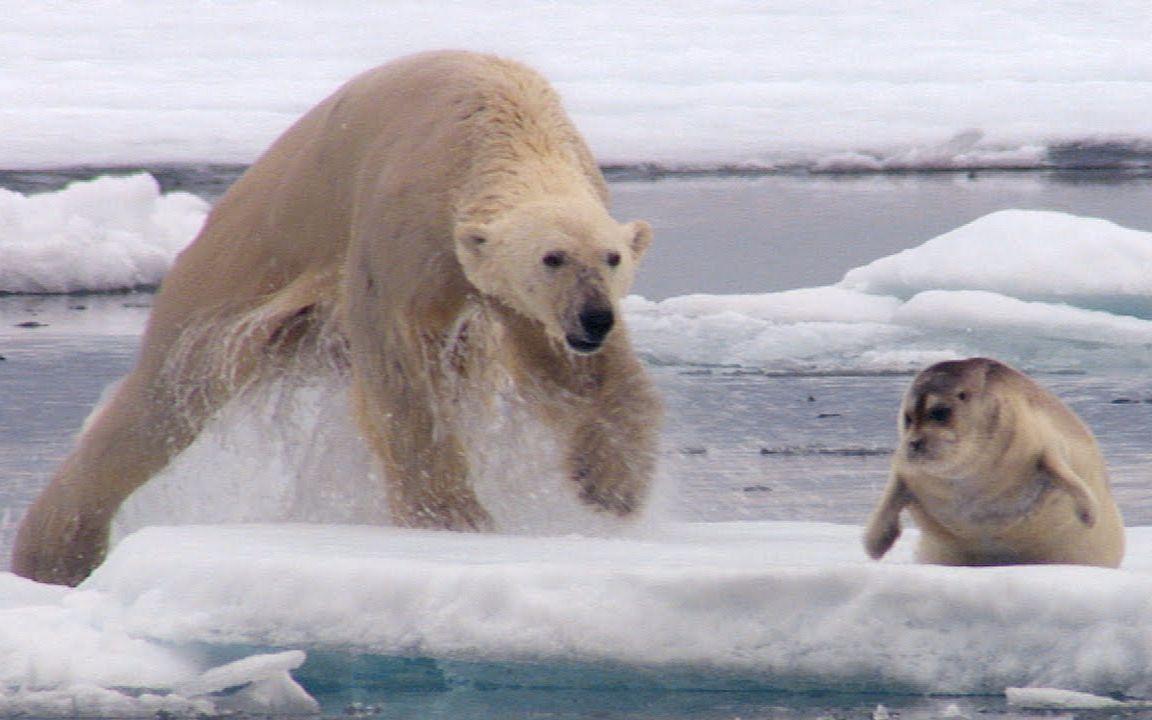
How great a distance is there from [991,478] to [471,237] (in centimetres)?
140

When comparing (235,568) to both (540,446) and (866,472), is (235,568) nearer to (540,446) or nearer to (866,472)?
(540,446)

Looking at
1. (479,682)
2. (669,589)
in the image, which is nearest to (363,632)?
(479,682)

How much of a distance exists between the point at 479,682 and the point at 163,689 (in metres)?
0.60

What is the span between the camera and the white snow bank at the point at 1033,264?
10734 mm

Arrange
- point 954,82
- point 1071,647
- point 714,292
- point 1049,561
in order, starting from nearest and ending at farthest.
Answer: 1. point 1071,647
2. point 1049,561
3. point 714,292
4. point 954,82

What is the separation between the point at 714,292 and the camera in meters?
13.7

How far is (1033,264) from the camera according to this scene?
11.0 meters

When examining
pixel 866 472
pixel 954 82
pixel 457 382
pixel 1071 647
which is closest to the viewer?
pixel 1071 647

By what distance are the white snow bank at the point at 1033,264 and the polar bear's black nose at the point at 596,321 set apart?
6852 millimetres

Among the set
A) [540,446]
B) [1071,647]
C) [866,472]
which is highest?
[1071,647]

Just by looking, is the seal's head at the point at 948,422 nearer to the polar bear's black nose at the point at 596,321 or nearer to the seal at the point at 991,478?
the seal at the point at 991,478

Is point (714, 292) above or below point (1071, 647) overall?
below

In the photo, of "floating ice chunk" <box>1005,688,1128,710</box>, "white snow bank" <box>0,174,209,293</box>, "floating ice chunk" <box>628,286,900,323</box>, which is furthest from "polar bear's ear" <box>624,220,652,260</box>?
"white snow bank" <box>0,174,209,293</box>

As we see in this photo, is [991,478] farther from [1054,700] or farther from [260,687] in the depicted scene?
[260,687]
